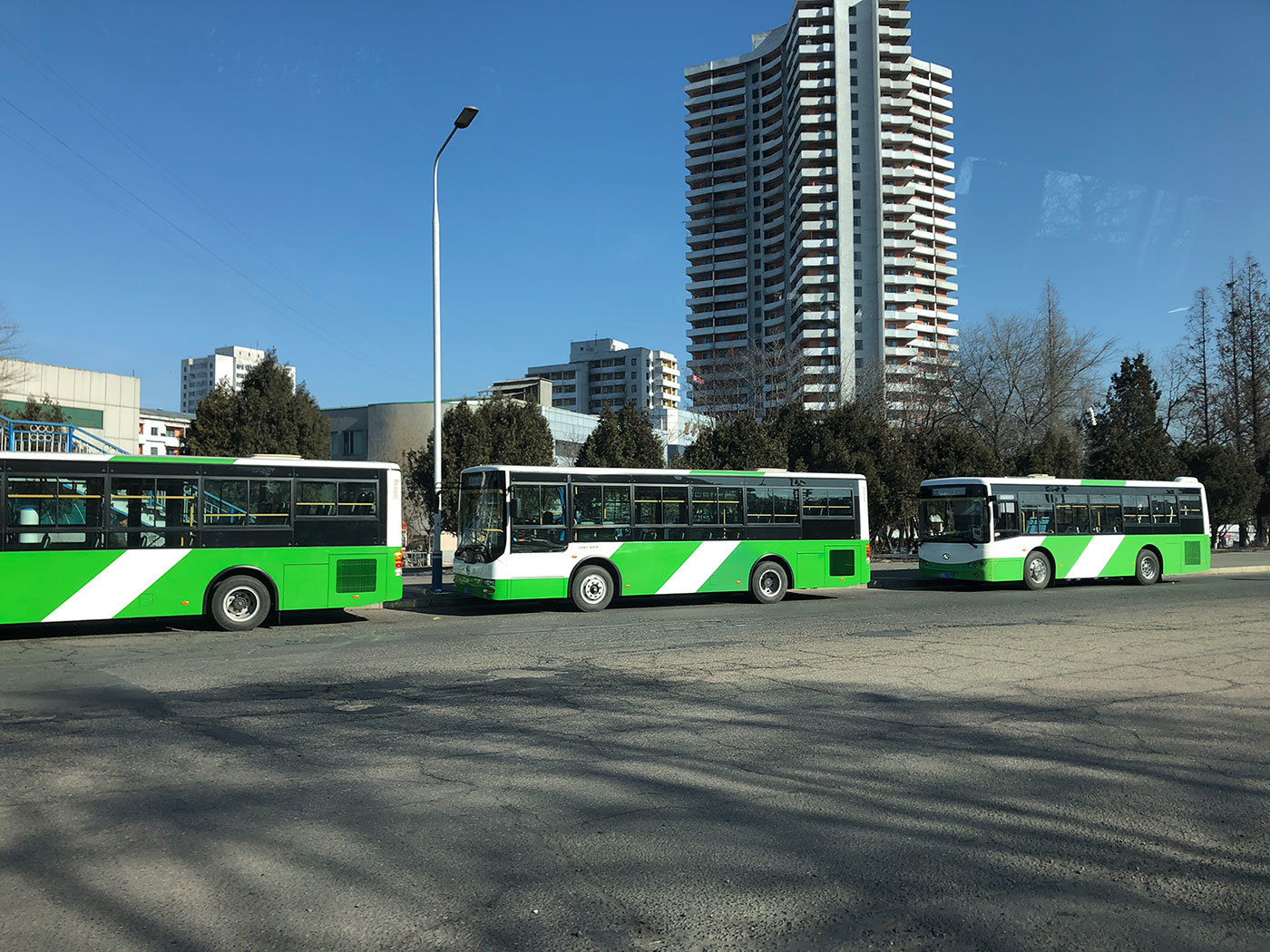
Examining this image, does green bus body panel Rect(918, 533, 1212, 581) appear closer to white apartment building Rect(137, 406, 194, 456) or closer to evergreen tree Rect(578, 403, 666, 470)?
evergreen tree Rect(578, 403, 666, 470)

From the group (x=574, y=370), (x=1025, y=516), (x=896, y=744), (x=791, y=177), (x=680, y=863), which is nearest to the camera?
(x=680, y=863)

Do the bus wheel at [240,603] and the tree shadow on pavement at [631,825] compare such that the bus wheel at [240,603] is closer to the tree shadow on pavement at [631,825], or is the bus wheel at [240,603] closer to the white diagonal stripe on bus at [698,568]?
the tree shadow on pavement at [631,825]

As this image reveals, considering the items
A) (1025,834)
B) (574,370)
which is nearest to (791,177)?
(574,370)

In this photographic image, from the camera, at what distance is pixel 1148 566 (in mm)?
24203

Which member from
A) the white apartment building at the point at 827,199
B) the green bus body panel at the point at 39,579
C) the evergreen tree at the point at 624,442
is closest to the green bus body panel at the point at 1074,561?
the evergreen tree at the point at 624,442

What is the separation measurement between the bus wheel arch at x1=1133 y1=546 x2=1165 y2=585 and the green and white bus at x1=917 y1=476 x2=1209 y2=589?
1.0 inches

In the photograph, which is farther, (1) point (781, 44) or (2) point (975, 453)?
(1) point (781, 44)

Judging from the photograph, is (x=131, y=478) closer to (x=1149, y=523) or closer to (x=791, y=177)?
(x=1149, y=523)

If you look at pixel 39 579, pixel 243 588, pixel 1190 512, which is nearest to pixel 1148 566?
pixel 1190 512

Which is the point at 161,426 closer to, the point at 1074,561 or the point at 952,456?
the point at 952,456

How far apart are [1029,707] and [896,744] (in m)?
2.14

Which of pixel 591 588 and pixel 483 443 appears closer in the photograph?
pixel 591 588

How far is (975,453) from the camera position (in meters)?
35.1

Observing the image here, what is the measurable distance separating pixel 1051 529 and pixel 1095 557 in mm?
1794
